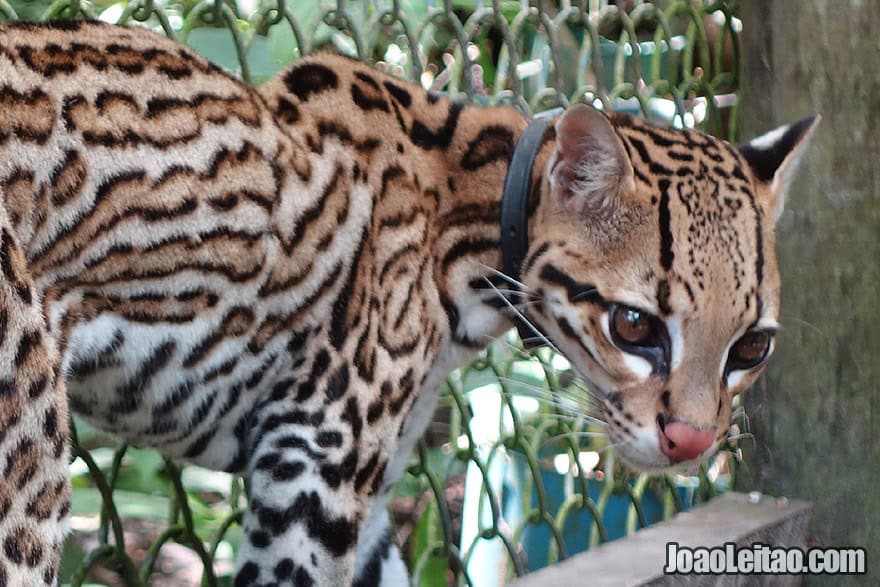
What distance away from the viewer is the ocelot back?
6.15 ft

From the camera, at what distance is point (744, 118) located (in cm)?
331

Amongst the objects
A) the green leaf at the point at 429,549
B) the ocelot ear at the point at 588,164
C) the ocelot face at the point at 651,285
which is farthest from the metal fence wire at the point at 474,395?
the ocelot ear at the point at 588,164

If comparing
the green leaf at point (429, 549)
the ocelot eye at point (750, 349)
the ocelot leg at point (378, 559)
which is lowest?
the green leaf at point (429, 549)

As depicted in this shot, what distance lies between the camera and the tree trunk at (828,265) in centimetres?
308

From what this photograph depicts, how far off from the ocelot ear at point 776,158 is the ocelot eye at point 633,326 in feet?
1.37

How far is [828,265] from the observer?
3141 mm

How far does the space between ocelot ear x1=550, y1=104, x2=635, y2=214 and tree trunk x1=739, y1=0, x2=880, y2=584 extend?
41.7 inches

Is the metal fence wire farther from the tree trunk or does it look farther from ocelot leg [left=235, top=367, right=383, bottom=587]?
ocelot leg [left=235, top=367, right=383, bottom=587]

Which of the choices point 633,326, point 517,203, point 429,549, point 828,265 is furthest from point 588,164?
point 828,265

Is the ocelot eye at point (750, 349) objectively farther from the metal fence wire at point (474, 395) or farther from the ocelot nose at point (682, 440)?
the metal fence wire at point (474, 395)

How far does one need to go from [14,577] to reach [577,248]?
109 cm

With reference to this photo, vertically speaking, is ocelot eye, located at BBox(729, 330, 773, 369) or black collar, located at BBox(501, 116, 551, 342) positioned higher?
black collar, located at BBox(501, 116, 551, 342)

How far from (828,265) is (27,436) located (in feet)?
7.04

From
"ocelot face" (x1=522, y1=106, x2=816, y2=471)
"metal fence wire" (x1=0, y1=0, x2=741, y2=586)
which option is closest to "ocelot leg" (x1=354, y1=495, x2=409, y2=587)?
"metal fence wire" (x1=0, y1=0, x2=741, y2=586)
